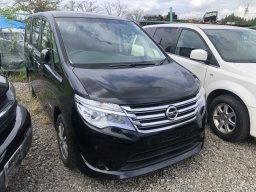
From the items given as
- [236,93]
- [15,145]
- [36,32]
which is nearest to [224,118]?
[236,93]

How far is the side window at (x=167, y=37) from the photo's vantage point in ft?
18.0

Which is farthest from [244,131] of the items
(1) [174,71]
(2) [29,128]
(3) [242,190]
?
(2) [29,128]

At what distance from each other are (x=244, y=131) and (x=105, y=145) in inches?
85.8

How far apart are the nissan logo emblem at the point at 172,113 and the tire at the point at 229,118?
4.76 feet

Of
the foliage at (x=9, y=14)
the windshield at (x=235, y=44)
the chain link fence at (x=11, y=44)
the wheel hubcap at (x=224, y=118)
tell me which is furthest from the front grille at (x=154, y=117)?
the foliage at (x=9, y=14)

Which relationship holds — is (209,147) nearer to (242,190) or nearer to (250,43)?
(242,190)

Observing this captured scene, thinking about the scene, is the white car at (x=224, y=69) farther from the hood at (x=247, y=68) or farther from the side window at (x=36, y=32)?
the side window at (x=36, y=32)

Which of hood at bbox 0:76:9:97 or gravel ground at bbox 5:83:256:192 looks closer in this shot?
hood at bbox 0:76:9:97

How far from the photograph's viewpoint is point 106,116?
271 centimetres

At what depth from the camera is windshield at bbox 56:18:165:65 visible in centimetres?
354

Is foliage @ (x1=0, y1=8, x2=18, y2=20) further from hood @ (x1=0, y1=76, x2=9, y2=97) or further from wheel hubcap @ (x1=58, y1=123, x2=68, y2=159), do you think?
hood @ (x1=0, y1=76, x2=9, y2=97)

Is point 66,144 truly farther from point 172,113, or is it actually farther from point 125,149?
point 172,113

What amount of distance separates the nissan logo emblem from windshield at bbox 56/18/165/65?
0.99 m

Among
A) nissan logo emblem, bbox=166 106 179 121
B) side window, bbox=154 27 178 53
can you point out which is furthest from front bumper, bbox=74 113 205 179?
side window, bbox=154 27 178 53
